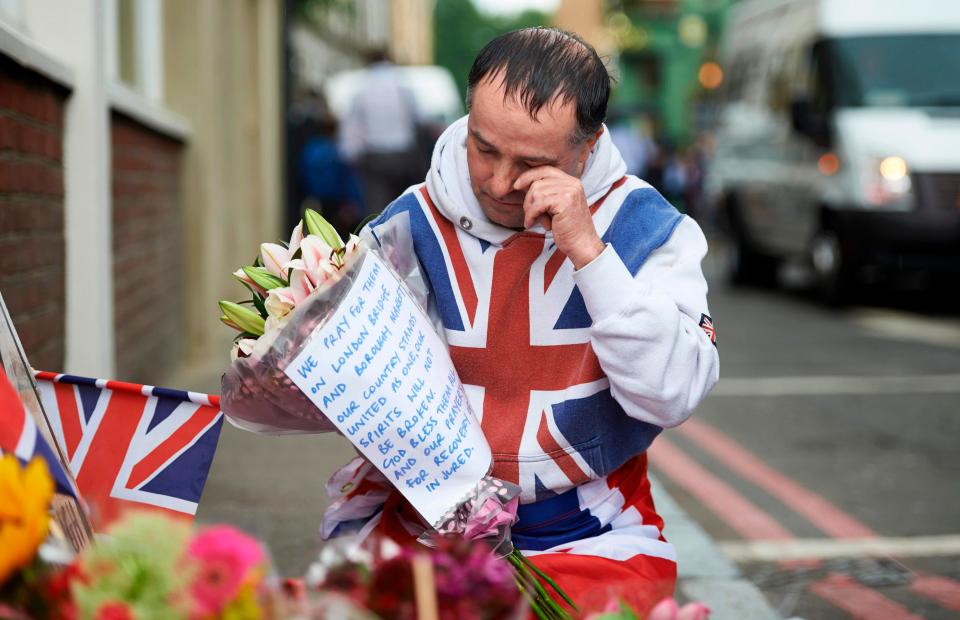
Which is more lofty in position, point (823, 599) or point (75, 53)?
point (75, 53)

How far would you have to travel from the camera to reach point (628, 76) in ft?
166

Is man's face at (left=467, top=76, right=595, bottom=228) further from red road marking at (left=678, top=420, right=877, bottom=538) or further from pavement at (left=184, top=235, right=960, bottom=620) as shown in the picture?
red road marking at (left=678, top=420, right=877, bottom=538)

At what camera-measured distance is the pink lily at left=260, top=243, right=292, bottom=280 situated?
1914 mm

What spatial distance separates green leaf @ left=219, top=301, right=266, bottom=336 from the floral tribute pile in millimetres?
684

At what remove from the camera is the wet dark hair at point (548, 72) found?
79.7 inches

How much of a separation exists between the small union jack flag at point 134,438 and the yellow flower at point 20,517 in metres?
0.80

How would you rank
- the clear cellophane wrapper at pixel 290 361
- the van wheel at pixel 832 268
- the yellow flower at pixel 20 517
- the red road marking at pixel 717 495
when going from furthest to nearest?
the van wheel at pixel 832 268 → the red road marking at pixel 717 495 → the clear cellophane wrapper at pixel 290 361 → the yellow flower at pixel 20 517

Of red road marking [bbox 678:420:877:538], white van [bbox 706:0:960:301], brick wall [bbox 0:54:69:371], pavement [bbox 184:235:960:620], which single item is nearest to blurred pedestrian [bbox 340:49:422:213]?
white van [bbox 706:0:960:301]

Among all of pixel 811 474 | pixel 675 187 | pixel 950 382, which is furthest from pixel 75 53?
pixel 675 187

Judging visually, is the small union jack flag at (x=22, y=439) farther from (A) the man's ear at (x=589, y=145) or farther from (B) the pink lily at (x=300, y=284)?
(A) the man's ear at (x=589, y=145)

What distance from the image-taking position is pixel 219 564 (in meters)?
1.07

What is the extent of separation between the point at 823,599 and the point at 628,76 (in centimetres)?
4809

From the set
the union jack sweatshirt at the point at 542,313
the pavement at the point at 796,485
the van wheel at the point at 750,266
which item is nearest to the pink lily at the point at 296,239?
the union jack sweatshirt at the point at 542,313

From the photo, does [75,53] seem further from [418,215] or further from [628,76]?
[628,76]
